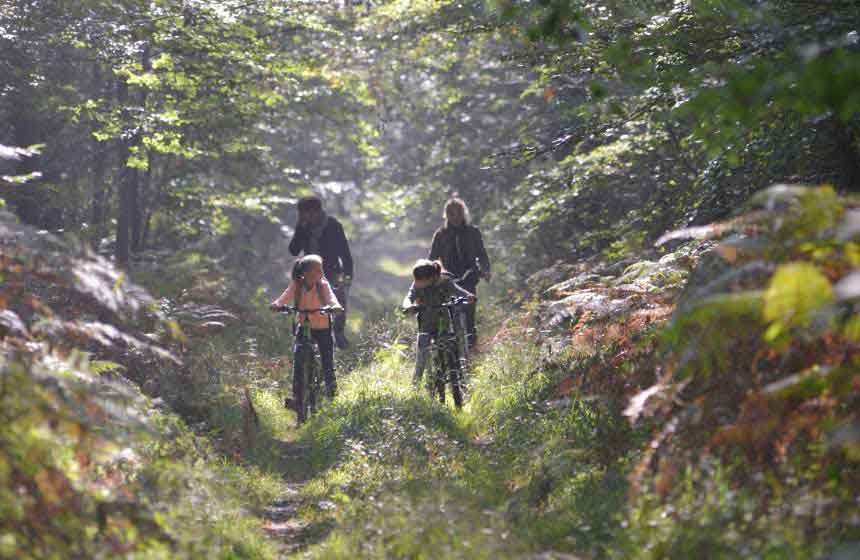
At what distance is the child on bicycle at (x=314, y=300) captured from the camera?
452 inches

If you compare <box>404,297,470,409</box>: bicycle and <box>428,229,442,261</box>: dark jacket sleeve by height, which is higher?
<box>428,229,442,261</box>: dark jacket sleeve

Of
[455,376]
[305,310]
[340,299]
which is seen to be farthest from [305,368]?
[340,299]

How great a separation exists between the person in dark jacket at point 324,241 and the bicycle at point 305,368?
2772 millimetres

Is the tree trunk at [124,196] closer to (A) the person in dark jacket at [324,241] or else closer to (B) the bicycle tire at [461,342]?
(A) the person in dark jacket at [324,241]

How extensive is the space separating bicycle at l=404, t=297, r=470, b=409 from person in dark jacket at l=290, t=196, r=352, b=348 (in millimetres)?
3445

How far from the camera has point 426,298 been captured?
1118 centimetres

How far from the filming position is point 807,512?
4.64m

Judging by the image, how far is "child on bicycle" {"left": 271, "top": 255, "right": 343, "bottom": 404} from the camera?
11.5 meters

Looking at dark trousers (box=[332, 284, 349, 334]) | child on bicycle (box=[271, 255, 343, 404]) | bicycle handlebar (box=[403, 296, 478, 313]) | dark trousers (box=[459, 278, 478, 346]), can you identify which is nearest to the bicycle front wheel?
child on bicycle (box=[271, 255, 343, 404])

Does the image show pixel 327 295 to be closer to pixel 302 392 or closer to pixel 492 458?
pixel 302 392

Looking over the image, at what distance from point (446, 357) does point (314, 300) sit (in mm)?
1968

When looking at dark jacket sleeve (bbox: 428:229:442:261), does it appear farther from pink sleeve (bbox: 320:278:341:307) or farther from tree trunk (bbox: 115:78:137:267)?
tree trunk (bbox: 115:78:137:267)

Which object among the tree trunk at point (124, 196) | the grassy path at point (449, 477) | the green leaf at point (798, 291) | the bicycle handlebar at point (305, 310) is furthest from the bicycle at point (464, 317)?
the green leaf at point (798, 291)

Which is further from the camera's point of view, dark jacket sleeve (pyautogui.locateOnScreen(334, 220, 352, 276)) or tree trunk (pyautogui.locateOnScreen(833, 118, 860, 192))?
dark jacket sleeve (pyautogui.locateOnScreen(334, 220, 352, 276))
